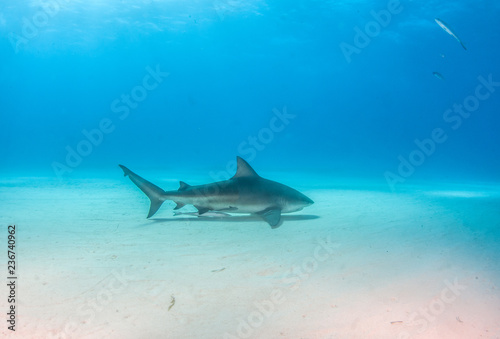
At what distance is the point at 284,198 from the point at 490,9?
4269 cm

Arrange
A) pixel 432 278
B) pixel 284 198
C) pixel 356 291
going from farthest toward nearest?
pixel 284 198, pixel 432 278, pixel 356 291

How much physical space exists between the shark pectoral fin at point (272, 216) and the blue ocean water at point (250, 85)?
20.6 meters

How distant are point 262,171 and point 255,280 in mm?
31063

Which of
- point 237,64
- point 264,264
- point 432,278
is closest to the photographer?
point 432,278

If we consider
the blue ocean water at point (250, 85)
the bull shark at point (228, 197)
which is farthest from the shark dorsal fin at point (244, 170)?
the blue ocean water at point (250, 85)

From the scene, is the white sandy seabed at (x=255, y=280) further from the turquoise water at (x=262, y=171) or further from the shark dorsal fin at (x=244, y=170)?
the shark dorsal fin at (x=244, y=170)

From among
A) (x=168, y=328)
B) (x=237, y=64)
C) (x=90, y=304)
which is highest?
(x=237, y=64)

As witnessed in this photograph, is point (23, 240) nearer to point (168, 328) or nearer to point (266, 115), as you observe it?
point (168, 328)

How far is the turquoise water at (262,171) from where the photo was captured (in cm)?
256

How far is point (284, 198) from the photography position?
5.84 meters

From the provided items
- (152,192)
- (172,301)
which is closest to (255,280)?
(172,301)

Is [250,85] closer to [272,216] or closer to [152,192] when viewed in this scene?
[152,192]

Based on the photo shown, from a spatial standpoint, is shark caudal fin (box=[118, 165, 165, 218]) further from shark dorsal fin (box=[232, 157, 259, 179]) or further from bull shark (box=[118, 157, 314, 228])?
shark dorsal fin (box=[232, 157, 259, 179])

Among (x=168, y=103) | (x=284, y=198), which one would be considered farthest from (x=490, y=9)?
A: (x=168, y=103)
